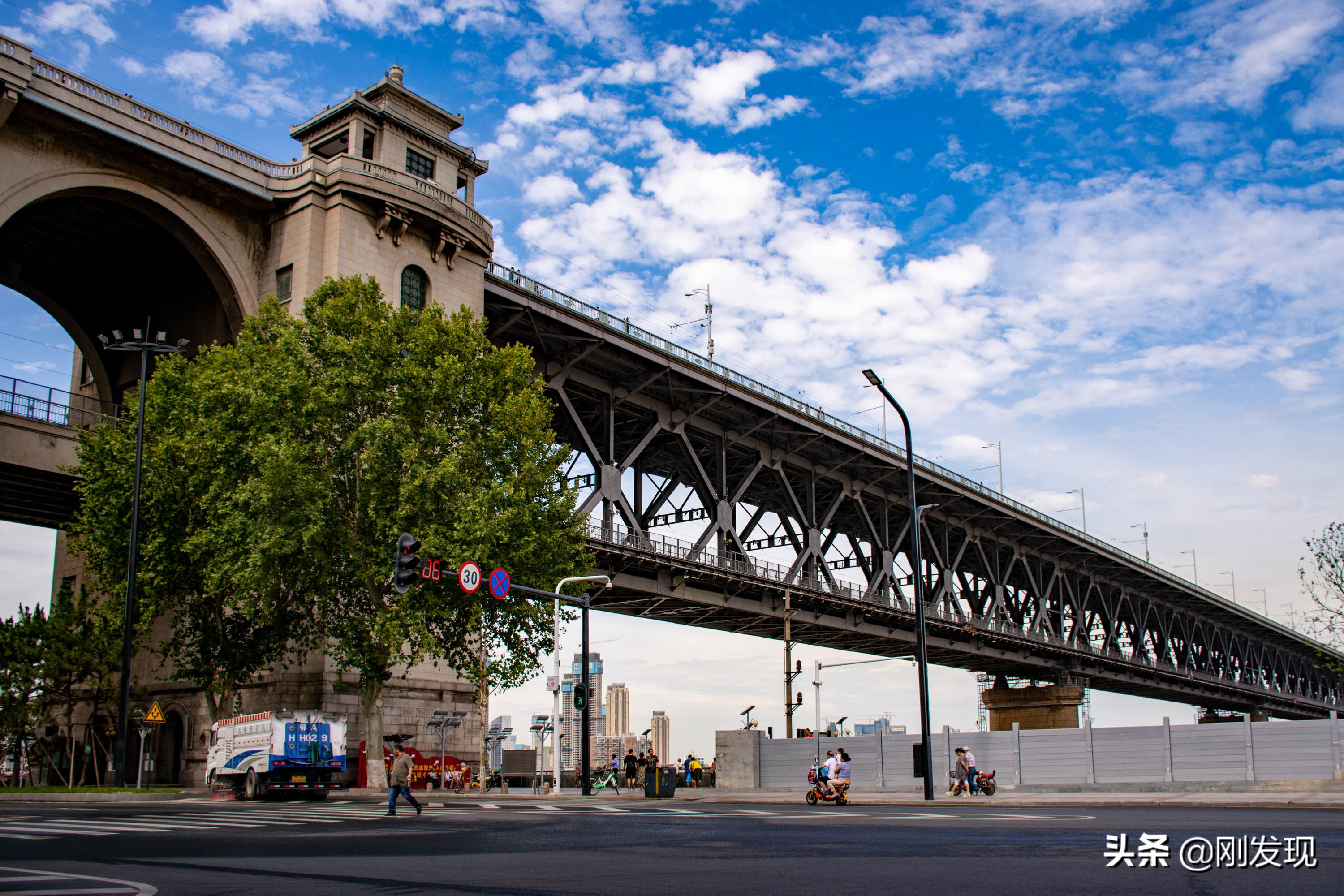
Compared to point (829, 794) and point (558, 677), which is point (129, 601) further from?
point (829, 794)

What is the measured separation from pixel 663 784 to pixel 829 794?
728 centimetres

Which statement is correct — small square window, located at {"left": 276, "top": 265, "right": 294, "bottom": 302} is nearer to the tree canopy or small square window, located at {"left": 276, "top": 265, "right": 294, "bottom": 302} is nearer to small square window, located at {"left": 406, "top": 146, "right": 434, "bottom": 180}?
small square window, located at {"left": 406, "top": 146, "right": 434, "bottom": 180}

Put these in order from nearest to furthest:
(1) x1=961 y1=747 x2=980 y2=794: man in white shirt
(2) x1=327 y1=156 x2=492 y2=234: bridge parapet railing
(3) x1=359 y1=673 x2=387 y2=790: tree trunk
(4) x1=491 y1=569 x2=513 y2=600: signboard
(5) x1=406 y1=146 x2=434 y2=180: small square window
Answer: (4) x1=491 y1=569 x2=513 y2=600: signboard, (1) x1=961 y1=747 x2=980 y2=794: man in white shirt, (3) x1=359 y1=673 x2=387 y2=790: tree trunk, (2) x1=327 y1=156 x2=492 y2=234: bridge parapet railing, (5) x1=406 y1=146 x2=434 y2=180: small square window

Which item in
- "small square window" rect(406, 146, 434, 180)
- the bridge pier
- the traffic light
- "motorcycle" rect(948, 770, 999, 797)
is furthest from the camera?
the bridge pier

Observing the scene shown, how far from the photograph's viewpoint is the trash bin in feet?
103

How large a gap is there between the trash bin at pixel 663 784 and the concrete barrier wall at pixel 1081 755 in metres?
7.95

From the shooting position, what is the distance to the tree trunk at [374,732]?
30.1 m

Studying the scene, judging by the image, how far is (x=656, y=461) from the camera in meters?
62.6

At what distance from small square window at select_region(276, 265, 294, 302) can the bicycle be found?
2126 centimetres

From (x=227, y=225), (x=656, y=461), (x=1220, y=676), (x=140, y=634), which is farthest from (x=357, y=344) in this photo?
(x=1220, y=676)

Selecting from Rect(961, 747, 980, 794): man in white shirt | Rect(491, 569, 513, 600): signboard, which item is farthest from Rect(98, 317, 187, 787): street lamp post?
Rect(961, 747, 980, 794): man in white shirt

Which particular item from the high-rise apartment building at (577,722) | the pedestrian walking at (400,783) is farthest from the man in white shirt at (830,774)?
the high-rise apartment building at (577,722)

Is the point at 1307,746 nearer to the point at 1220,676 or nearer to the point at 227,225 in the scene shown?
the point at 227,225

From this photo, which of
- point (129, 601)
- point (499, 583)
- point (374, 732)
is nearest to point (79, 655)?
point (129, 601)
